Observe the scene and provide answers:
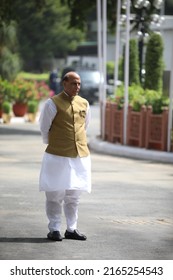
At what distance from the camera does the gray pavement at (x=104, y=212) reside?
34.8ft

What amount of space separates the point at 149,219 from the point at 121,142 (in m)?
13.1

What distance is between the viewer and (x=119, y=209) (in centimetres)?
1409

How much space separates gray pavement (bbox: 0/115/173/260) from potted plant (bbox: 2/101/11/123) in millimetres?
13421

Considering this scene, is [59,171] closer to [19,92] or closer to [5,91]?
[5,91]

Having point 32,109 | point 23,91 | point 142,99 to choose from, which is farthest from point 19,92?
point 142,99

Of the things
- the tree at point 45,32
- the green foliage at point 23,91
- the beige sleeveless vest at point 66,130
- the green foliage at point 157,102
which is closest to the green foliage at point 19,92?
the green foliage at point 23,91

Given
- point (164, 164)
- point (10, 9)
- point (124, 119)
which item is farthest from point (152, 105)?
point (10, 9)

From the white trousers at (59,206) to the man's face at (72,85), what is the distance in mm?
1066

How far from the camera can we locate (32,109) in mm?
38094

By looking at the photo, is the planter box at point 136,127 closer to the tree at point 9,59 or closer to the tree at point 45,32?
the tree at point 9,59

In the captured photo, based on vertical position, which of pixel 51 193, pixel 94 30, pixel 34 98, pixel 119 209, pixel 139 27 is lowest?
pixel 94 30

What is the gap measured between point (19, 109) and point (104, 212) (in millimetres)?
26107

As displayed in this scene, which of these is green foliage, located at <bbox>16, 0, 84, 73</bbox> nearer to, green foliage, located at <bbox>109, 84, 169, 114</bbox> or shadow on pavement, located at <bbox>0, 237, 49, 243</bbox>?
green foliage, located at <bbox>109, 84, 169, 114</bbox>

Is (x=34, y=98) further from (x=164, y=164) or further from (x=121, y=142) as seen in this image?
(x=164, y=164)
